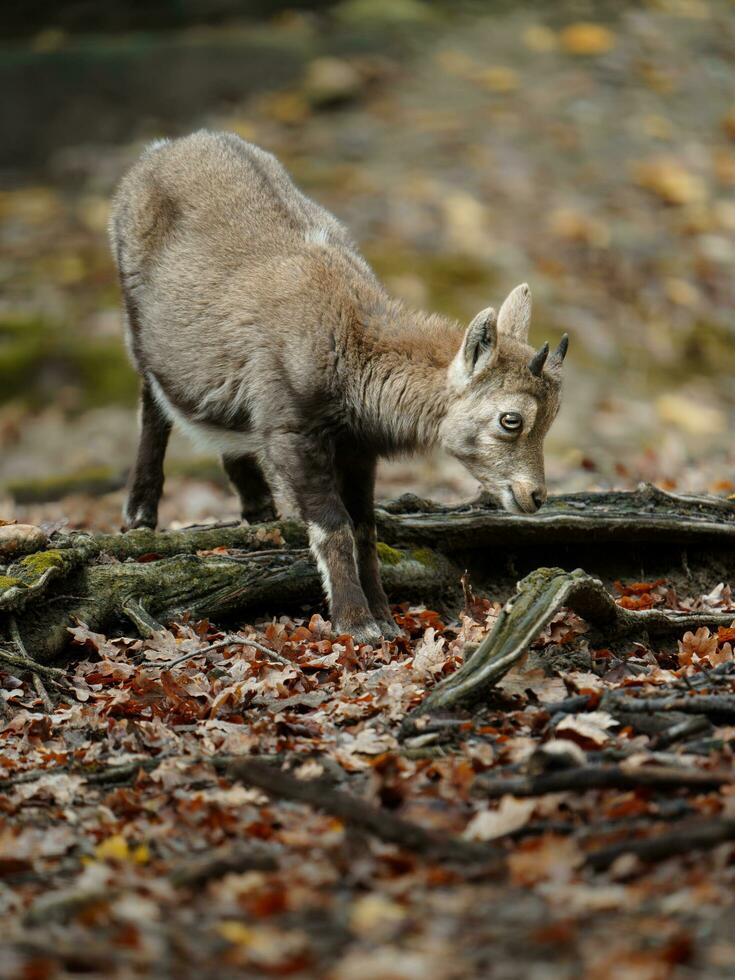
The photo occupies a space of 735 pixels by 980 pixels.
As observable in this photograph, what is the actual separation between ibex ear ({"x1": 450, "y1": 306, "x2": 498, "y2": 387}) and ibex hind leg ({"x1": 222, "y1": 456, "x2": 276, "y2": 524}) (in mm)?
2386

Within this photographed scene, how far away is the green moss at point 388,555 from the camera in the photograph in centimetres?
754

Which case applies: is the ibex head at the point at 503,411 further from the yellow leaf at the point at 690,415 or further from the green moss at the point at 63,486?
the yellow leaf at the point at 690,415

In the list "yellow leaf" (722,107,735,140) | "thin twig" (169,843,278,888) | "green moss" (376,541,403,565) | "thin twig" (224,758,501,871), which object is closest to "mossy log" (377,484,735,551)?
"green moss" (376,541,403,565)

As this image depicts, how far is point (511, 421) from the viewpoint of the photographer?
6.82 metres

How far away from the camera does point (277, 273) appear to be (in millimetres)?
7488

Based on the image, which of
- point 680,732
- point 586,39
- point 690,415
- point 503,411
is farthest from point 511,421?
point 586,39

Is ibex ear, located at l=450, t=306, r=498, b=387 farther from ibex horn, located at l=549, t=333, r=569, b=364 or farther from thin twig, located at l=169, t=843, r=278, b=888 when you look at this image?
thin twig, located at l=169, t=843, r=278, b=888

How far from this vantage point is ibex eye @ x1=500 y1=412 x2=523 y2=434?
22.4 feet

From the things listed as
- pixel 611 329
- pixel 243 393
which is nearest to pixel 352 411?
pixel 243 393

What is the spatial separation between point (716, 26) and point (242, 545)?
53.8 feet

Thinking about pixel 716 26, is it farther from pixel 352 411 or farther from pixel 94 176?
pixel 352 411

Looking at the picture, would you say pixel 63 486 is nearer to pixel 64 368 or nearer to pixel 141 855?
pixel 64 368

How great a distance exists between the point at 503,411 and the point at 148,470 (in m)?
3.36

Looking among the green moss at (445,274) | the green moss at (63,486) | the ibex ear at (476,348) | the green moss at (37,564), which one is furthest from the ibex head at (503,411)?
the green moss at (445,274)
